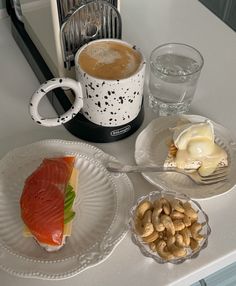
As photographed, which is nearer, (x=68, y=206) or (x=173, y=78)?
(x=68, y=206)

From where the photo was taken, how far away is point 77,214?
577 mm

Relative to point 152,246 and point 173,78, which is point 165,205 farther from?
point 173,78

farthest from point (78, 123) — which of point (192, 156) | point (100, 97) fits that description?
point (192, 156)

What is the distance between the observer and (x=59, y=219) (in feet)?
1.72

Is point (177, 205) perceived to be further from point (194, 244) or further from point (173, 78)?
point (173, 78)

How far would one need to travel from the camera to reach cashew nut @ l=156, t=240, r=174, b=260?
0.53m

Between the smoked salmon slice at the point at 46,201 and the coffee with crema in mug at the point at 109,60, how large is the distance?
0.13 meters

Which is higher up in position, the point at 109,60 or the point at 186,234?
the point at 109,60

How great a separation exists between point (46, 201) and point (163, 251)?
0.15m

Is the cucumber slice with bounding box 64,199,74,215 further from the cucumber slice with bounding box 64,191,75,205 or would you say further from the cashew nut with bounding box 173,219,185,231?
the cashew nut with bounding box 173,219,185,231

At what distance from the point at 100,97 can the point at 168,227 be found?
0.19 m

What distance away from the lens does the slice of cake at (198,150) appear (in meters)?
0.60

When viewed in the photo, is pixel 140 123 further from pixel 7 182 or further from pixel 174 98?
pixel 7 182

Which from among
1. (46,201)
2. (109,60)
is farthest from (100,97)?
(46,201)
